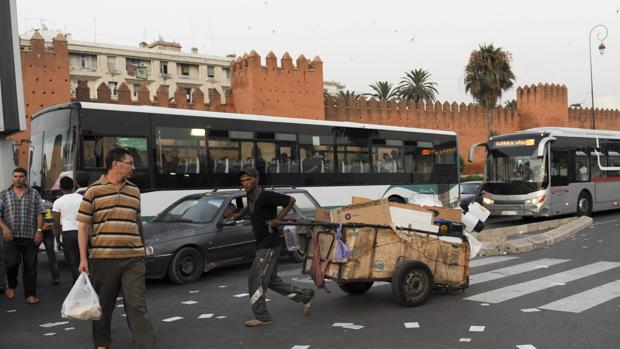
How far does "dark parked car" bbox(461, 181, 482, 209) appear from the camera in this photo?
813 inches

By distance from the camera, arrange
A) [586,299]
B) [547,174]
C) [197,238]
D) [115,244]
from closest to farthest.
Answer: [115,244] < [586,299] < [197,238] < [547,174]

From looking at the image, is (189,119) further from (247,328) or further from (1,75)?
(247,328)

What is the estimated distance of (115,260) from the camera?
15.7 feet

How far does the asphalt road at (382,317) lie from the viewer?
17.3ft

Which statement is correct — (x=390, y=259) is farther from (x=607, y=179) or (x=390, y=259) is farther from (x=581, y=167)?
(x=607, y=179)

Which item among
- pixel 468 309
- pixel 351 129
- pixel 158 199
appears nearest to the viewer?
pixel 468 309

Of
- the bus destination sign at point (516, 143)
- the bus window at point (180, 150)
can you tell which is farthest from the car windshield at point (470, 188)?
the bus window at point (180, 150)

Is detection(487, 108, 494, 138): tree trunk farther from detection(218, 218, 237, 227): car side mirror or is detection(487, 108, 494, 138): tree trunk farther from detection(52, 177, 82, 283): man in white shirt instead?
detection(52, 177, 82, 283): man in white shirt

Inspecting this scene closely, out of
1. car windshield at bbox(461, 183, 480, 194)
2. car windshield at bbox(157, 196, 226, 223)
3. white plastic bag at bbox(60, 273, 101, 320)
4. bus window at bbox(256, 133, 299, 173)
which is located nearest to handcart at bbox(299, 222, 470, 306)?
white plastic bag at bbox(60, 273, 101, 320)

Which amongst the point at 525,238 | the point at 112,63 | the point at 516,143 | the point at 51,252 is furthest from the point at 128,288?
the point at 112,63

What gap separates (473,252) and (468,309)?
1.14 meters

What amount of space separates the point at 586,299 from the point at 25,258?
726cm

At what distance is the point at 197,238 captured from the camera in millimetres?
8938

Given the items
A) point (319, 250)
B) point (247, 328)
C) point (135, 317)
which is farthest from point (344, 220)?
point (135, 317)
